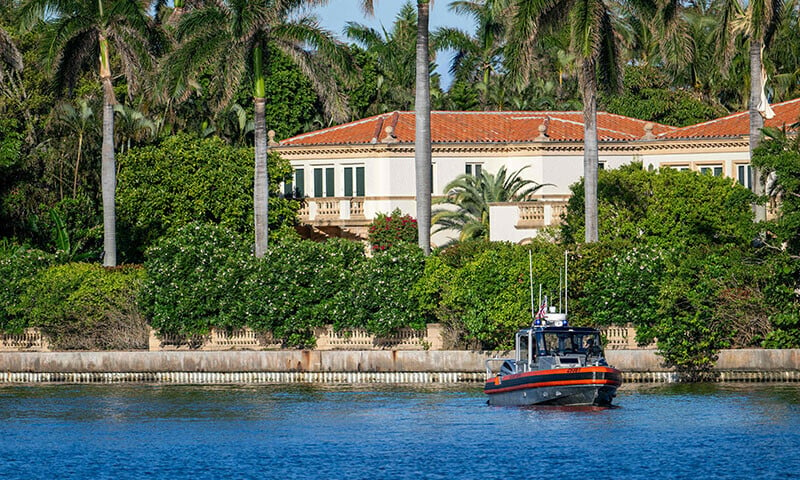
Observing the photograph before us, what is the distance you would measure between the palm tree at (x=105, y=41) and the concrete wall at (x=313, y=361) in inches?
247

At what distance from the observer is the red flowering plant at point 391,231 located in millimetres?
68562

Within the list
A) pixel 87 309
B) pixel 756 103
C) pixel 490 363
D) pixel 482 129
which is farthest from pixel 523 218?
pixel 87 309

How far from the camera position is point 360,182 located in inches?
2911

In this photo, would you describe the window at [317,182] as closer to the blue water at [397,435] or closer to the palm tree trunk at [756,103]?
the palm tree trunk at [756,103]

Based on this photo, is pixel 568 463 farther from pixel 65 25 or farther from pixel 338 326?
pixel 65 25

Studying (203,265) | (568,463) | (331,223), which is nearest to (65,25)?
(203,265)

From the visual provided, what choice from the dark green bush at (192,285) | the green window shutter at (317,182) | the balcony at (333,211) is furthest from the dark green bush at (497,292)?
the green window shutter at (317,182)

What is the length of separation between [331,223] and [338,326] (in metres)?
17.9

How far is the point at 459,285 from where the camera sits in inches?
2101

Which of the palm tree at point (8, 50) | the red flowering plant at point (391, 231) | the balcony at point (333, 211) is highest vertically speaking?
the palm tree at point (8, 50)

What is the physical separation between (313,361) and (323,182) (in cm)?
2129

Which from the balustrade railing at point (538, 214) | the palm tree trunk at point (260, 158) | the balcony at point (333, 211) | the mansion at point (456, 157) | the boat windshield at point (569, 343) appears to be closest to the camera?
the boat windshield at point (569, 343)

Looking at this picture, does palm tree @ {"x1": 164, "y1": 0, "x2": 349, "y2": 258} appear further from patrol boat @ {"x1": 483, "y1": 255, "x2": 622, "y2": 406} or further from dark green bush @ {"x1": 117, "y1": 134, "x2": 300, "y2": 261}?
patrol boat @ {"x1": 483, "y1": 255, "x2": 622, "y2": 406}

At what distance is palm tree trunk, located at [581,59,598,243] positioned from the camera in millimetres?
55969
